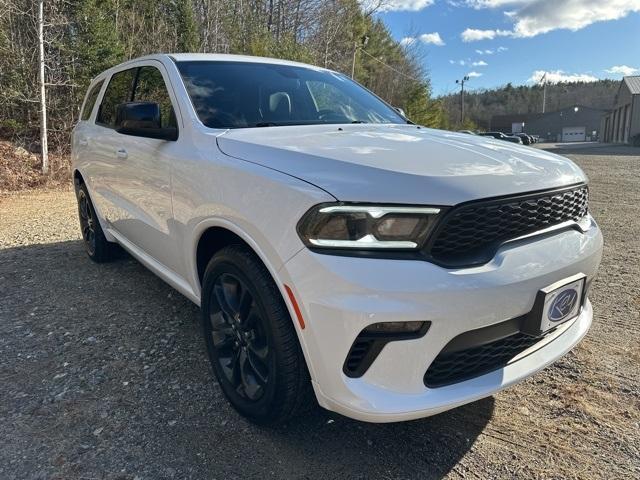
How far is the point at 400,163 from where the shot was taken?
1.85 metres

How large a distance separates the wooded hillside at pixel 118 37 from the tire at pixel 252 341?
1296 centimetres

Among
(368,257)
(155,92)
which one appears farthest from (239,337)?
(155,92)

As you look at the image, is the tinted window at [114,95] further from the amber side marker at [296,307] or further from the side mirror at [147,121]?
the amber side marker at [296,307]

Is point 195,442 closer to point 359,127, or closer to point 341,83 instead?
point 359,127

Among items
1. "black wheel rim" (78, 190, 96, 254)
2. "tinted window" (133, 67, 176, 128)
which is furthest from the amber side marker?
"black wheel rim" (78, 190, 96, 254)

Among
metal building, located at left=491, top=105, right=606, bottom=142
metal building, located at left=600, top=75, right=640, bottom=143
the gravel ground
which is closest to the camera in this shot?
the gravel ground

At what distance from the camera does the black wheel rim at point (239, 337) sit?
2.12 metres

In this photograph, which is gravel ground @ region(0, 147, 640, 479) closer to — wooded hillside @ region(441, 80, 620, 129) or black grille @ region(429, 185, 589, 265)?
black grille @ region(429, 185, 589, 265)

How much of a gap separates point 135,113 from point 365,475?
2227 mm

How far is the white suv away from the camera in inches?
66.0

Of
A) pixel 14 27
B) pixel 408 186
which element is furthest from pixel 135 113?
pixel 14 27

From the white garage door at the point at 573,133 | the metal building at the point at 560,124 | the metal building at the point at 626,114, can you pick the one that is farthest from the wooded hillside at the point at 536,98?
the metal building at the point at 626,114

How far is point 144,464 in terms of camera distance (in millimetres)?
2059

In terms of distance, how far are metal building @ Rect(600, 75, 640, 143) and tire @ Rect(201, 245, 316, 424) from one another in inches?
1852
